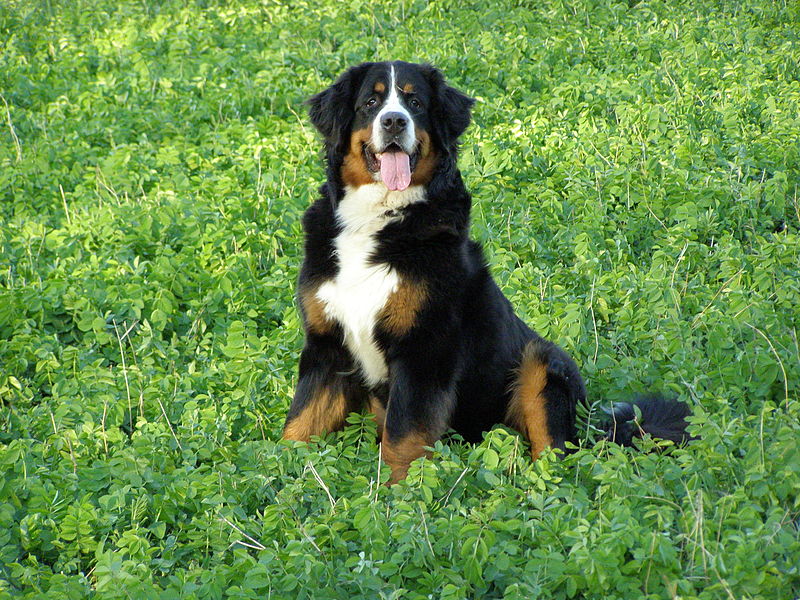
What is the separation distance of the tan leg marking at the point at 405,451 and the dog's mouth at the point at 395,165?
3.39 ft

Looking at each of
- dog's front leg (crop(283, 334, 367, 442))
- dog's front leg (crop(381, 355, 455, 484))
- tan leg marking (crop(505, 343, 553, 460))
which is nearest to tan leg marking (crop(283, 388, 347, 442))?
dog's front leg (crop(283, 334, 367, 442))

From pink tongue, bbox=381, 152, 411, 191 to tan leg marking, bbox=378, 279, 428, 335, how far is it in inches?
18.2

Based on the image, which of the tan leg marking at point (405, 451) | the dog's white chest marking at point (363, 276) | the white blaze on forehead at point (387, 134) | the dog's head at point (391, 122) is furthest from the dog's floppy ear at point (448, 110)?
the tan leg marking at point (405, 451)

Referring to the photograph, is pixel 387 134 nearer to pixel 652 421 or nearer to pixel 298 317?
pixel 298 317

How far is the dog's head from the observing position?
12.8 ft

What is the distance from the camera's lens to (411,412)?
363cm

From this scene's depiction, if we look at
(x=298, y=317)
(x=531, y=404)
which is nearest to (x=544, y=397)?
(x=531, y=404)

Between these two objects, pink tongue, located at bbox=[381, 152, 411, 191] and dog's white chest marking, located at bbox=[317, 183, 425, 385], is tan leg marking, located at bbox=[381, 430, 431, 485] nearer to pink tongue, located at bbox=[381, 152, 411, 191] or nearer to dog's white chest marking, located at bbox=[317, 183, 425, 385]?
dog's white chest marking, located at bbox=[317, 183, 425, 385]

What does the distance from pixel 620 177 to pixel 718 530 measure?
360 centimetres

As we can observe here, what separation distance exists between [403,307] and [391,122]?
2.56 ft

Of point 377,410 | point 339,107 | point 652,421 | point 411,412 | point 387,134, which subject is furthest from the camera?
point 339,107

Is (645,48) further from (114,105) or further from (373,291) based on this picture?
(373,291)

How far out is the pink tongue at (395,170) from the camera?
12.8ft

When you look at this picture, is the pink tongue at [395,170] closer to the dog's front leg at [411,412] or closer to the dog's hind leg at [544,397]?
the dog's front leg at [411,412]
